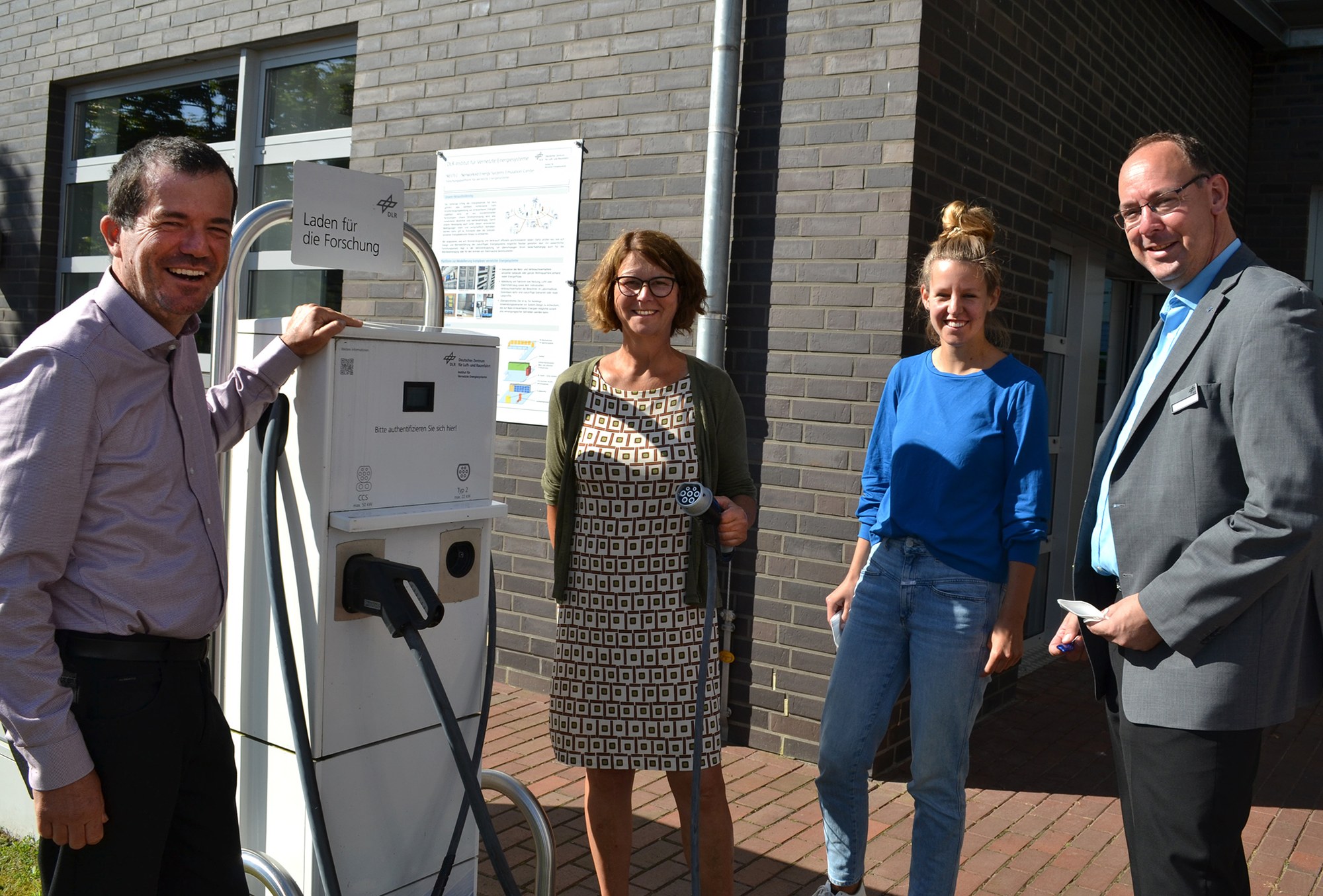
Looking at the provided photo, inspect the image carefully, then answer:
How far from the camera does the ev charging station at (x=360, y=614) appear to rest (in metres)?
2.49

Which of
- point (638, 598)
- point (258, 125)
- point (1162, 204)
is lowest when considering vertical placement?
point (638, 598)

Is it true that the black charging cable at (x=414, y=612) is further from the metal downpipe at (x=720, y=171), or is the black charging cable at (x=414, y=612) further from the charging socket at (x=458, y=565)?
the metal downpipe at (x=720, y=171)

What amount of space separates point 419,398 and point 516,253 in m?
3.15

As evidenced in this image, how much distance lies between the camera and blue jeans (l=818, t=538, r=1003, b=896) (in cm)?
292

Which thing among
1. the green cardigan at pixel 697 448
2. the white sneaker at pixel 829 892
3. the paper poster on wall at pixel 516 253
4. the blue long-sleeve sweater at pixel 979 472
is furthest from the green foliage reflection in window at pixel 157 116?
the white sneaker at pixel 829 892

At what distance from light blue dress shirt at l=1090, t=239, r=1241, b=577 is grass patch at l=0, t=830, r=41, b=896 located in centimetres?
313

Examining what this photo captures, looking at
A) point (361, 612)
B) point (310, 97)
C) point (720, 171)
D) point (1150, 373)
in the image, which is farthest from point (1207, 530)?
point (310, 97)

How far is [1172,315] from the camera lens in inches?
96.3

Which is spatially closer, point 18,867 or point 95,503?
point 95,503

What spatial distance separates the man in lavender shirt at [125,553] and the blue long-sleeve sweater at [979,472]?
1.76 m

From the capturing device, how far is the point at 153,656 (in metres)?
2.15

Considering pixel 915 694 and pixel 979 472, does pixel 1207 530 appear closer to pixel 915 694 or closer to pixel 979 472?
pixel 979 472

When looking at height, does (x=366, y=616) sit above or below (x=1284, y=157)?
below

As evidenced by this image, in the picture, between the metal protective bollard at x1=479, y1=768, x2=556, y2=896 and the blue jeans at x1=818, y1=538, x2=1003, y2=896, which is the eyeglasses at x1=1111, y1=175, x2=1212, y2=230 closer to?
the blue jeans at x1=818, y1=538, x2=1003, y2=896
